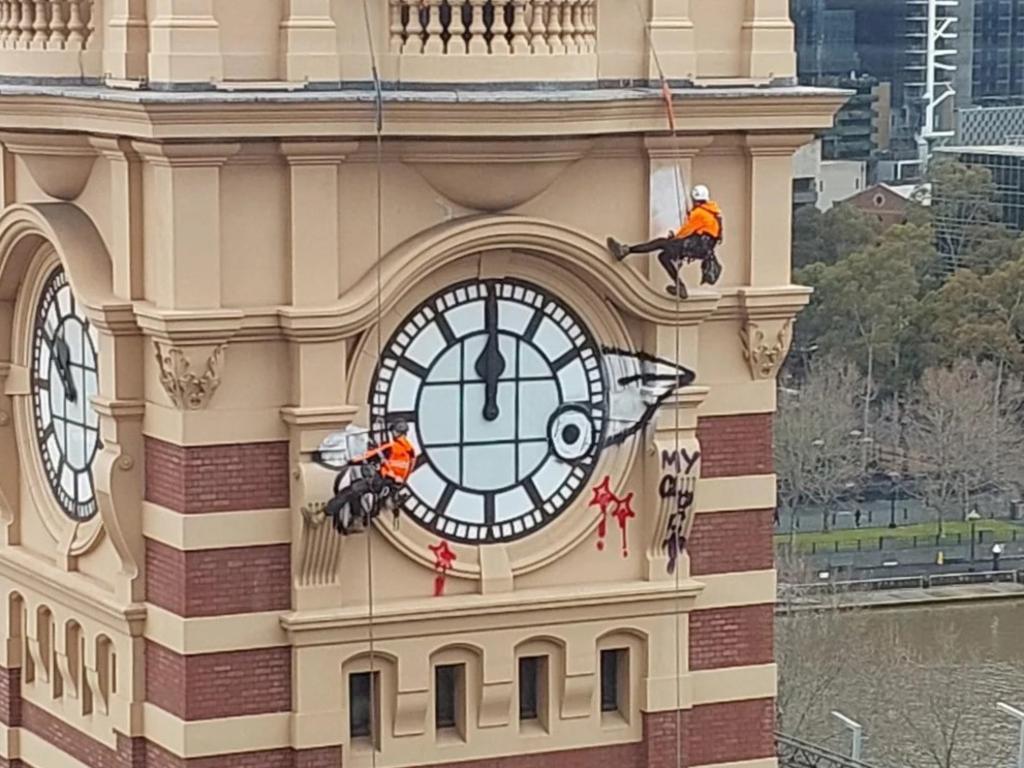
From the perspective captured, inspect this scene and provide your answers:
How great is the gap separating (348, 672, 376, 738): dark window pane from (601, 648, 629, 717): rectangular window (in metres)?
0.96

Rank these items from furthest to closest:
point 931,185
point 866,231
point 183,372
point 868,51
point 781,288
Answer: point 868,51
point 931,185
point 866,231
point 781,288
point 183,372

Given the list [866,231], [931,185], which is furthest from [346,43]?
[931,185]

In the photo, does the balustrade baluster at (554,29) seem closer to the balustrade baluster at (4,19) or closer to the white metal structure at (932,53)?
the balustrade baluster at (4,19)

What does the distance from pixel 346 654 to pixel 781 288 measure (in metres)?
2.24

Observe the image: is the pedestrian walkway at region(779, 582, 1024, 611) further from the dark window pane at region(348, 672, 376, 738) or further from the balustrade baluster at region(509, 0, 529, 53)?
the balustrade baluster at region(509, 0, 529, 53)

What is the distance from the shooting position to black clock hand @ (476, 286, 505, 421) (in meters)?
12.8

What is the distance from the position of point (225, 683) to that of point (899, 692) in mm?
30022

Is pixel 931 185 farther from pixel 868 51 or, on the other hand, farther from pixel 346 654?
pixel 346 654

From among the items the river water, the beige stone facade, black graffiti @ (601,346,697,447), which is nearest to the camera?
the beige stone facade

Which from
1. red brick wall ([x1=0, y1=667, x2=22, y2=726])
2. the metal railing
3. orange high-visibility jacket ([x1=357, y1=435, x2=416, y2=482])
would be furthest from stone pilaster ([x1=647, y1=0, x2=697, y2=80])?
the metal railing

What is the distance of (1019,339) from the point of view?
6366 centimetres

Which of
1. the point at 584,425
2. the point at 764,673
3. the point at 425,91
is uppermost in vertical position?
the point at 425,91

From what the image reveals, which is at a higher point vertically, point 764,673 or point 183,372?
point 183,372

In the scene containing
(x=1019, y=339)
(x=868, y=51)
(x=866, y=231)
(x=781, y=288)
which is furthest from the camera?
(x=868, y=51)
